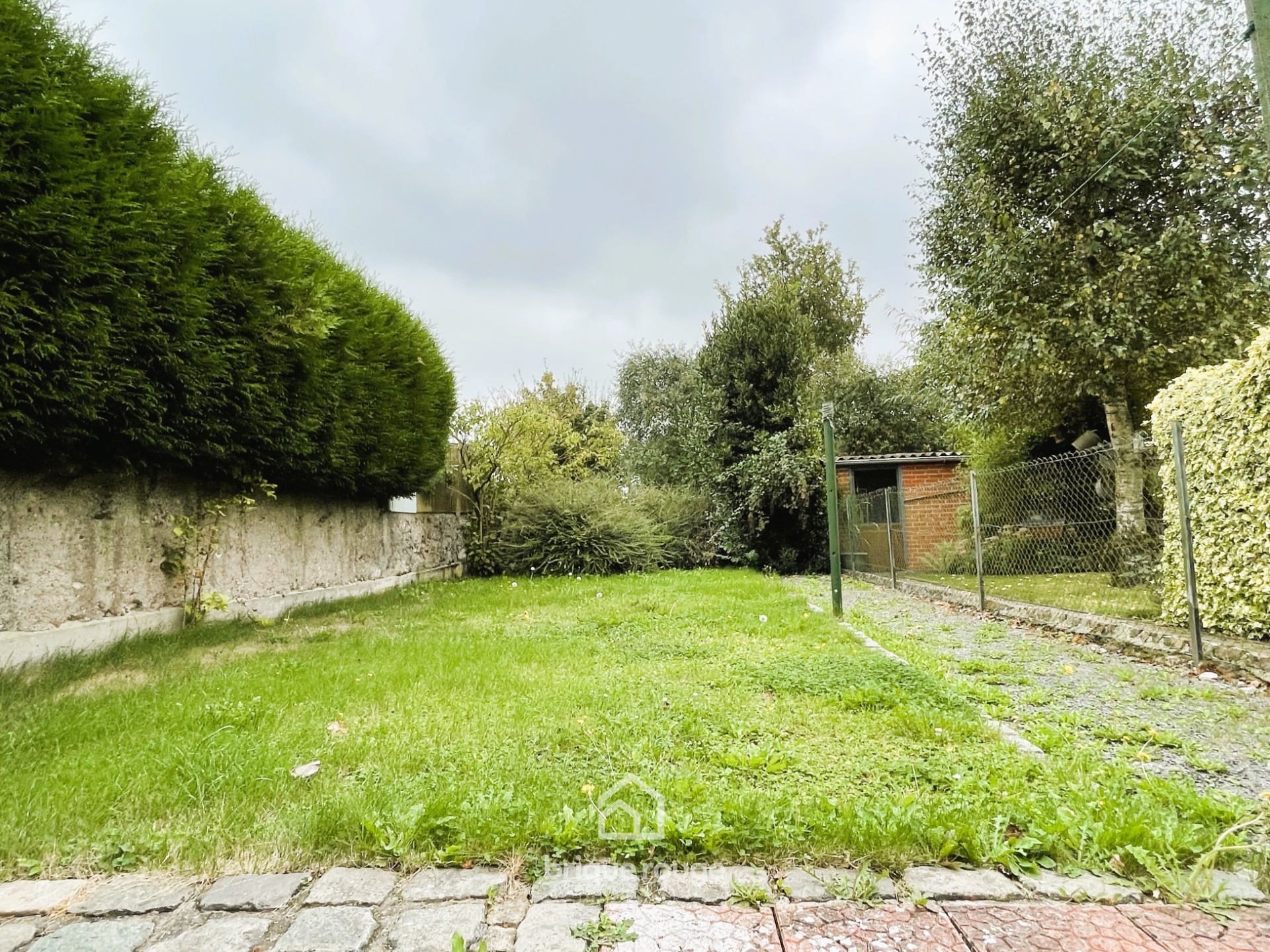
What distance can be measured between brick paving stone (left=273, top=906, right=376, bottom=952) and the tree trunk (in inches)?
229

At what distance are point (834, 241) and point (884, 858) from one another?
26.2 meters

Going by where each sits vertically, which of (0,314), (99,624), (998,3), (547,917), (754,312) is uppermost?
(998,3)

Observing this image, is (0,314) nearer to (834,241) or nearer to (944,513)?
(944,513)

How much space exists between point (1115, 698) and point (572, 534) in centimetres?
866

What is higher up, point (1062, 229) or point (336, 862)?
point (1062, 229)

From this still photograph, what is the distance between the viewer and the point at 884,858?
1.71 metres

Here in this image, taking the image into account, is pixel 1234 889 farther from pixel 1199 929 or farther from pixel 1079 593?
pixel 1079 593

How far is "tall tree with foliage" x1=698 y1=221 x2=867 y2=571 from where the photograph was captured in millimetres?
13062

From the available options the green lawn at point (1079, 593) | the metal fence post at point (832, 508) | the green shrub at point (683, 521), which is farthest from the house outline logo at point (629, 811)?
the green shrub at point (683, 521)

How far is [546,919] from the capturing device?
151 cm

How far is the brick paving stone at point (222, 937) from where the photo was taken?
4.71 ft

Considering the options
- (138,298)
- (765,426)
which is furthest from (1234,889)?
(765,426)

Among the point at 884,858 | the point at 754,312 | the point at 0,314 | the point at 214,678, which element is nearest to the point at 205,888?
the point at 884,858

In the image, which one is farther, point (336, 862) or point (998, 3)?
point (998, 3)
